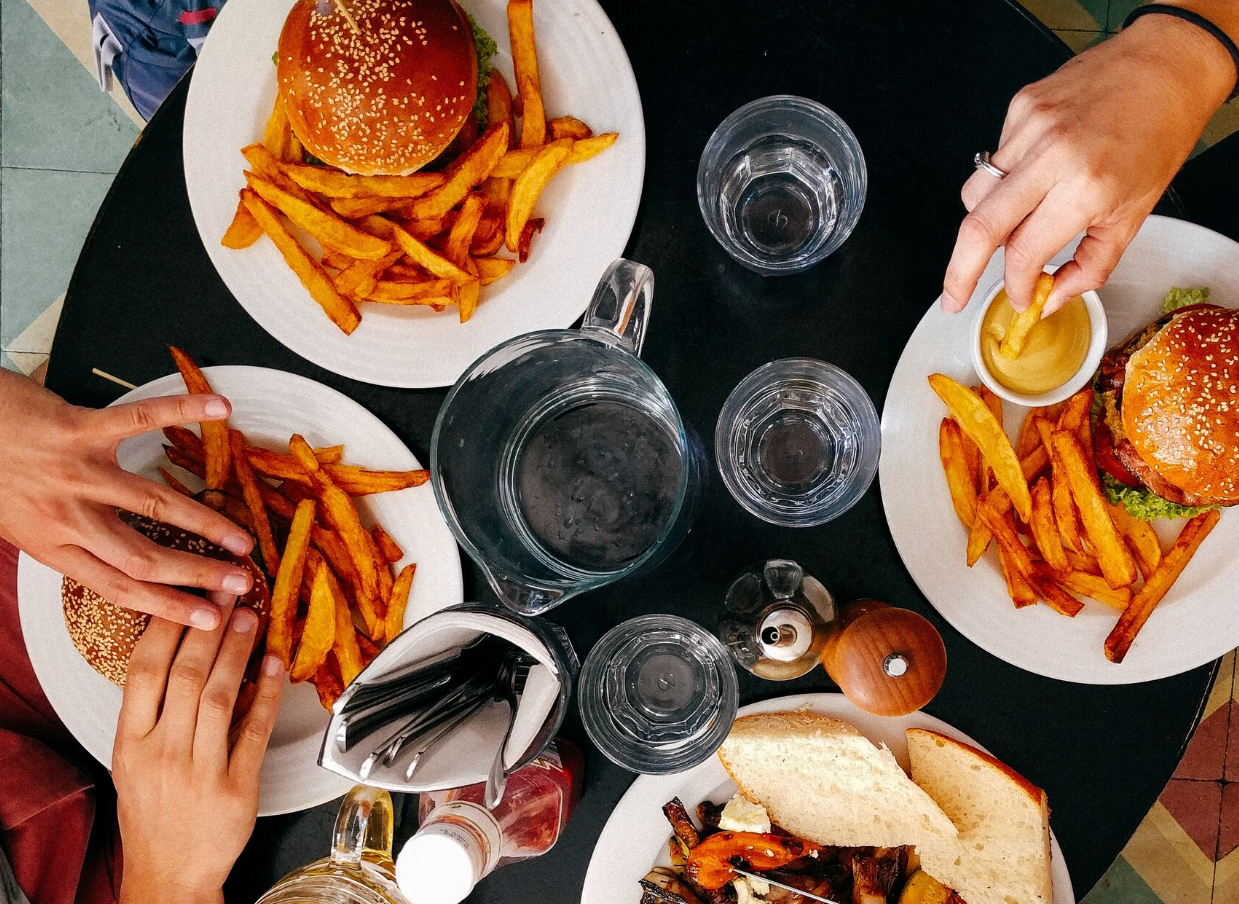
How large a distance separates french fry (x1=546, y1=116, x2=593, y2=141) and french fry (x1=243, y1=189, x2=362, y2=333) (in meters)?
0.47

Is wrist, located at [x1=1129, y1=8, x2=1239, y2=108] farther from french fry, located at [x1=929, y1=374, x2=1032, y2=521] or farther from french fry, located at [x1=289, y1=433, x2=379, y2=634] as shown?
french fry, located at [x1=289, y1=433, x2=379, y2=634]

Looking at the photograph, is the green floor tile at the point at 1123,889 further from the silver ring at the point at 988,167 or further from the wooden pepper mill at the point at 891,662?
the silver ring at the point at 988,167

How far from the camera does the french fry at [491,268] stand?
148cm

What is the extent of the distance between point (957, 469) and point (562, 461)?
68 cm

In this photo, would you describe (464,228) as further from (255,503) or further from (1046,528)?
(1046,528)

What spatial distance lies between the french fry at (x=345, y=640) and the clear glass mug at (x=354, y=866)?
221 millimetres

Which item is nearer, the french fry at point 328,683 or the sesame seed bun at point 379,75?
the sesame seed bun at point 379,75

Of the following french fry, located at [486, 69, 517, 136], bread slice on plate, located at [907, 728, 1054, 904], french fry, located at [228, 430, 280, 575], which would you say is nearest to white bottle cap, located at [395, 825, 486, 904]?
french fry, located at [228, 430, 280, 575]

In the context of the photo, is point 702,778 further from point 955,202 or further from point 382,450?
point 955,202

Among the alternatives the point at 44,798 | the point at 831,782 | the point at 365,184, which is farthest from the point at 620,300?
the point at 44,798

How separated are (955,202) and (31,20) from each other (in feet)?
9.78

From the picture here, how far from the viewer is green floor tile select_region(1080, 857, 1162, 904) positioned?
2504 millimetres

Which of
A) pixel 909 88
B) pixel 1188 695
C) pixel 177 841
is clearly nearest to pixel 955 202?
pixel 909 88

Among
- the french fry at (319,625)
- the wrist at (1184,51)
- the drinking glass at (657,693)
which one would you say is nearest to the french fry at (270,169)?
the french fry at (319,625)
